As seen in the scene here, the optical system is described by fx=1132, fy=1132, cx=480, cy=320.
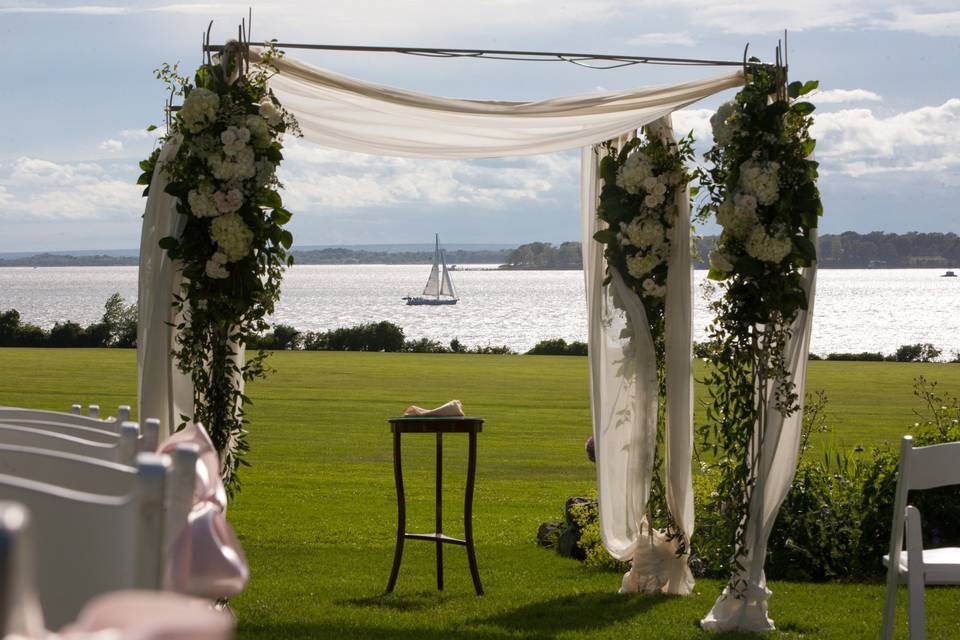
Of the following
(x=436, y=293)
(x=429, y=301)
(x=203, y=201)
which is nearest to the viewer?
(x=203, y=201)

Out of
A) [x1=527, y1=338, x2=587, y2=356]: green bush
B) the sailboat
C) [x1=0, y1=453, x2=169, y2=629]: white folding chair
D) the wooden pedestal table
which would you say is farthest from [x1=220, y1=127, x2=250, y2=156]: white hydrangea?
the sailboat

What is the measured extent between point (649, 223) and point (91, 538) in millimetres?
4251

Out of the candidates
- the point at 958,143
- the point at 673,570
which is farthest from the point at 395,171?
the point at 673,570

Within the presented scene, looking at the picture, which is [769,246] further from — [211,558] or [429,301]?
[429,301]

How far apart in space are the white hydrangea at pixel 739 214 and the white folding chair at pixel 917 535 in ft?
4.65

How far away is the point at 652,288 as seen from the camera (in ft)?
18.8

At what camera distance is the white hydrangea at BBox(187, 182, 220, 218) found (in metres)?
4.71

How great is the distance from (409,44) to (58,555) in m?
3.96

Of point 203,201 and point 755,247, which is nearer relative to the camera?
point 203,201

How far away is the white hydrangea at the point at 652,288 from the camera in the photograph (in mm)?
5720

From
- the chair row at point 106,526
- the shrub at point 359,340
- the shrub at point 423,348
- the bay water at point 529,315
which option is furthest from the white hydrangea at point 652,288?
the bay water at point 529,315

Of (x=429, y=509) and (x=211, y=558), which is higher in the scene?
(x=211, y=558)

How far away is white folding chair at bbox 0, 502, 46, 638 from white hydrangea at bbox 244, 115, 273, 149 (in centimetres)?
373

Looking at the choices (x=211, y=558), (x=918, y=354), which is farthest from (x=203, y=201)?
(x=918, y=354)
